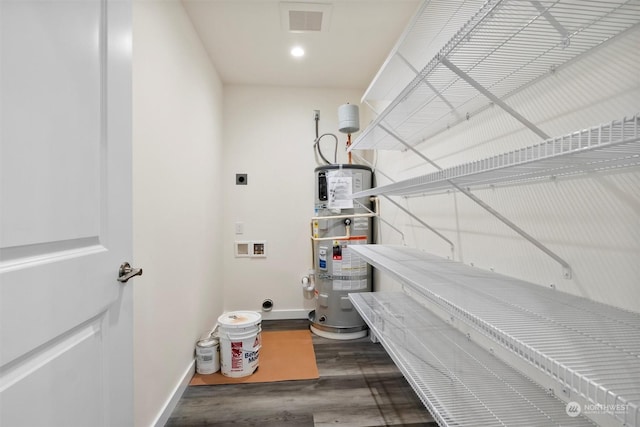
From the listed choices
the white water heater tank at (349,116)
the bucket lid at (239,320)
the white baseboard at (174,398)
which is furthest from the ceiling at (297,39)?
the white baseboard at (174,398)

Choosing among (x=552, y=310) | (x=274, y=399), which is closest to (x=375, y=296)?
(x=274, y=399)

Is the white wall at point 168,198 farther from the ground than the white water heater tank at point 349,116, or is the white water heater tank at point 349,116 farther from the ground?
the white water heater tank at point 349,116

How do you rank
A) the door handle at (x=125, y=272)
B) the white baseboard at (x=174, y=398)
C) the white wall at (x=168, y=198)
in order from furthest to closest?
1. the white baseboard at (x=174, y=398)
2. the white wall at (x=168, y=198)
3. the door handle at (x=125, y=272)

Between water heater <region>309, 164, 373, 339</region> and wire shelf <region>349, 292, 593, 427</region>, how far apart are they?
0.76m

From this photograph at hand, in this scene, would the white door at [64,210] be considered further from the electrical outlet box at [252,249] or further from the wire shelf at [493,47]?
the electrical outlet box at [252,249]

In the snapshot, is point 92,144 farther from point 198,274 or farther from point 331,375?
point 331,375

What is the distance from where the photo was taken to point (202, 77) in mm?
2154

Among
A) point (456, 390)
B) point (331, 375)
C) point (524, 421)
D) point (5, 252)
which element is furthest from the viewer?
point (331, 375)

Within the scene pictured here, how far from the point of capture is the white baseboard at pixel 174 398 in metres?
1.41

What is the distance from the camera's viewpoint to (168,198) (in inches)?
61.0

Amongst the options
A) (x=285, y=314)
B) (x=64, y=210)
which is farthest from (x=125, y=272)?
(x=285, y=314)

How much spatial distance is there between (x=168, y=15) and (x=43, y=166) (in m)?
1.43

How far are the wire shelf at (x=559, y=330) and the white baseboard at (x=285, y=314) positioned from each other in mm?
2018

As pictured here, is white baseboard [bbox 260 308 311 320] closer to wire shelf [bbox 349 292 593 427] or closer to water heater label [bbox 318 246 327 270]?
water heater label [bbox 318 246 327 270]
